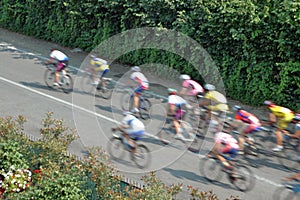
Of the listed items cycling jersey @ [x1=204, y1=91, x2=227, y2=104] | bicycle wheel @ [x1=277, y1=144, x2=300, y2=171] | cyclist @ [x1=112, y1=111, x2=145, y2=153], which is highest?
cycling jersey @ [x1=204, y1=91, x2=227, y2=104]

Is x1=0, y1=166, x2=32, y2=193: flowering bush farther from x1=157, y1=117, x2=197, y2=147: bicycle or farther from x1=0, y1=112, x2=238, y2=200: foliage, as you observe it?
x1=157, y1=117, x2=197, y2=147: bicycle

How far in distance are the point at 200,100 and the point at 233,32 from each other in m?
3.12

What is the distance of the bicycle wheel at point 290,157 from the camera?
11.8 m

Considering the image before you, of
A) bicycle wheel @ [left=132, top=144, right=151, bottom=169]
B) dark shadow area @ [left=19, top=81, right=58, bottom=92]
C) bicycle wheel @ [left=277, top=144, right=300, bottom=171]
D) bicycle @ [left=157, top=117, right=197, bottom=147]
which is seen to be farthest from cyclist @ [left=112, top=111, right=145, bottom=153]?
dark shadow area @ [left=19, top=81, right=58, bottom=92]

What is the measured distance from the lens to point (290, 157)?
12125mm

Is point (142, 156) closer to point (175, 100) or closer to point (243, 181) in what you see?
point (175, 100)

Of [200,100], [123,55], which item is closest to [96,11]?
[123,55]

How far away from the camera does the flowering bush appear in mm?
8211

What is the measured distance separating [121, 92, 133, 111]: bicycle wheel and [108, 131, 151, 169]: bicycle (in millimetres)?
2479

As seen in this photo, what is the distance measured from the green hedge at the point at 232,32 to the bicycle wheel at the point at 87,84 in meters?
3.38

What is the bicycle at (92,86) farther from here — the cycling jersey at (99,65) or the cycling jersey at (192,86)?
the cycling jersey at (192,86)

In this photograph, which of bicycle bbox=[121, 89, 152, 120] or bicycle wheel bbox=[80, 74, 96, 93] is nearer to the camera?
bicycle bbox=[121, 89, 152, 120]

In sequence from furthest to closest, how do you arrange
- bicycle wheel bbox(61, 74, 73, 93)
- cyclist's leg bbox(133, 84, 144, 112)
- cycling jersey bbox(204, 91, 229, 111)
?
bicycle wheel bbox(61, 74, 73, 93)
cyclist's leg bbox(133, 84, 144, 112)
cycling jersey bbox(204, 91, 229, 111)

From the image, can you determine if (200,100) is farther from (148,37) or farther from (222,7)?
(148,37)
